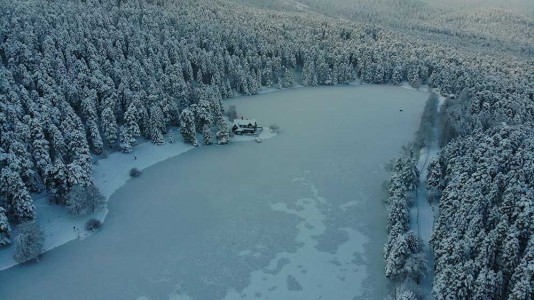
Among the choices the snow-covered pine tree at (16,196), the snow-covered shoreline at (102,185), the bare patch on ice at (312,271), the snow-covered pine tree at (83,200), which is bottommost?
the bare patch on ice at (312,271)

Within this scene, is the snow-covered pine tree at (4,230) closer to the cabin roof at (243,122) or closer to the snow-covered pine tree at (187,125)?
the snow-covered pine tree at (187,125)

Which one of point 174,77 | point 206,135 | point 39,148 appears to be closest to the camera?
point 39,148

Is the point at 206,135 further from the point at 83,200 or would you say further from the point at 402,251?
the point at 402,251

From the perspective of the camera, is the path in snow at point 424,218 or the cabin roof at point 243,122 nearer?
the path in snow at point 424,218

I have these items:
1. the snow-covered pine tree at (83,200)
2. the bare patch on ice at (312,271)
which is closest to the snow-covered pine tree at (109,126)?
the snow-covered pine tree at (83,200)

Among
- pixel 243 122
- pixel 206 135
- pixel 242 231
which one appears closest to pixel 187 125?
pixel 206 135

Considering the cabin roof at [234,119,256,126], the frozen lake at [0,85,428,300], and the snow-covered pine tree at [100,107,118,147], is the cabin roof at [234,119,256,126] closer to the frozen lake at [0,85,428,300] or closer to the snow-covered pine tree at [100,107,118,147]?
Result: the frozen lake at [0,85,428,300]
